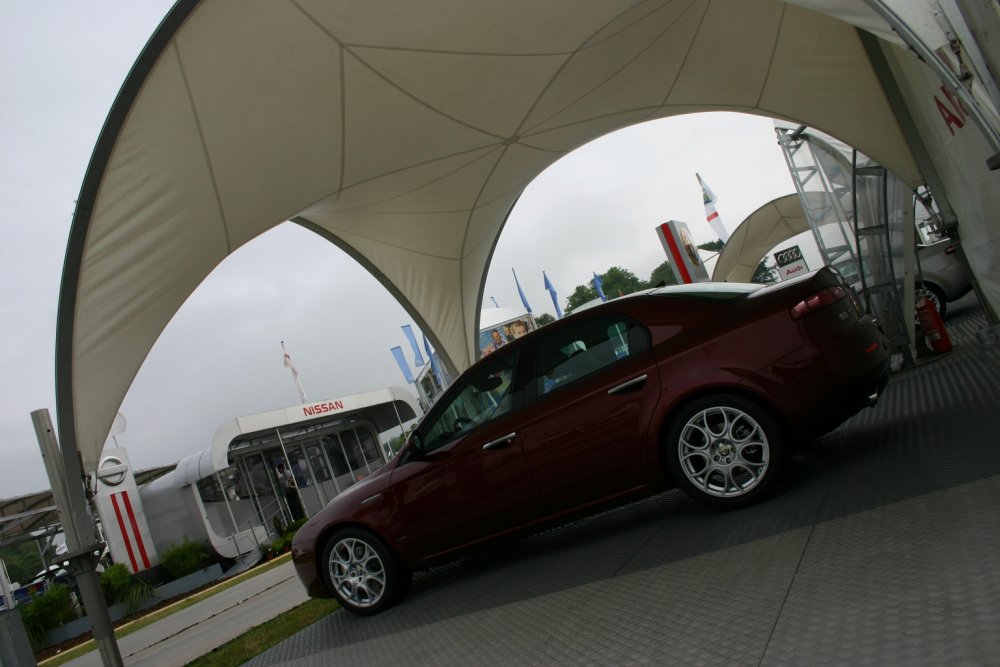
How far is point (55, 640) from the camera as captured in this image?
47.5 feet

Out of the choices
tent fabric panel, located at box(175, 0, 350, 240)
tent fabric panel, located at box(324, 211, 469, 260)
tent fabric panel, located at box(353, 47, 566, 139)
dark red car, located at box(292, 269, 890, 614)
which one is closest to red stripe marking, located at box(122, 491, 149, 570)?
tent fabric panel, located at box(324, 211, 469, 260)

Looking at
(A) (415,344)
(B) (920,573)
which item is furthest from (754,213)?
(B) (920,573)

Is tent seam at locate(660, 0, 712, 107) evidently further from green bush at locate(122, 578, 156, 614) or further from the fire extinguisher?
green bush at locate(122, 578, 156, 614)

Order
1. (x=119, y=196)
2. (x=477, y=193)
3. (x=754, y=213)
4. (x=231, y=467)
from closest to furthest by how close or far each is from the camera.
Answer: (x=119, y=196)
(x=477, y=193)
(x=231, y=467)
(x=754, y=213)

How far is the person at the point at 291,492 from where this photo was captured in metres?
Answer: 21.9

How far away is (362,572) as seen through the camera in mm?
5277

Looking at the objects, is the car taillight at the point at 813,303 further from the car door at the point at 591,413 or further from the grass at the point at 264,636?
the grass at the point at 264,636

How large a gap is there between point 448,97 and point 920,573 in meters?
6.80

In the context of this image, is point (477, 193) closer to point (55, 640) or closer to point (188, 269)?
point (188, 269)

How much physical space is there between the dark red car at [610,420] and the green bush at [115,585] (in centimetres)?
1302

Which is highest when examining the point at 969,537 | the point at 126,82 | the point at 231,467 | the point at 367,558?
the point at 126,82

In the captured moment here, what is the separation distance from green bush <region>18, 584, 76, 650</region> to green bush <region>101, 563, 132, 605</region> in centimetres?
93

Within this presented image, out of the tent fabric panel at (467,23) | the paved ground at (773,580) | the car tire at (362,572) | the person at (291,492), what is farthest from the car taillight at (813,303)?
the person at (291,492)

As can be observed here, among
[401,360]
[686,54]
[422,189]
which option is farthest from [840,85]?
[401,360]
